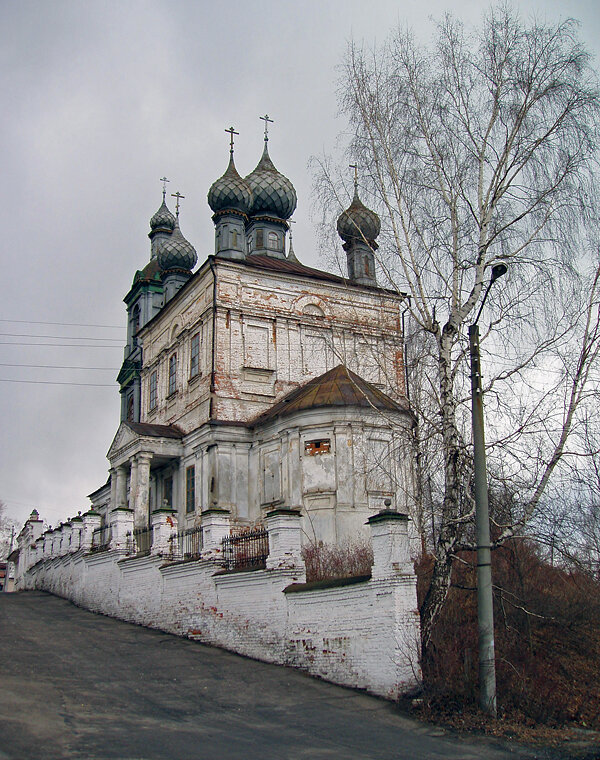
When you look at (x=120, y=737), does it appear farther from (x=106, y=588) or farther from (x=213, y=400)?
(x=213, y=400)

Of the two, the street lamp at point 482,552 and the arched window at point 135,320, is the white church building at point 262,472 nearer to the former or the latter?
the street lamp at point 482,552

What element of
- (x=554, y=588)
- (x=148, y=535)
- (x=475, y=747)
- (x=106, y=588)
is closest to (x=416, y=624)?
(x=475, y=747)

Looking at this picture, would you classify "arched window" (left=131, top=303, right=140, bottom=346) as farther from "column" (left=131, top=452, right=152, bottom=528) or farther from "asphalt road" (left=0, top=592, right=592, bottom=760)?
"asphalt road" (left=0, top=592, right=592, bottom=760)

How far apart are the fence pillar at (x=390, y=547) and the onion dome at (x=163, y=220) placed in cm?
3346

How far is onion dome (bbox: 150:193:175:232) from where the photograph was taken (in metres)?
42.3

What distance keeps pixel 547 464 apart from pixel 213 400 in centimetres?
1399

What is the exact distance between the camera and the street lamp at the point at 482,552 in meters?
9.70

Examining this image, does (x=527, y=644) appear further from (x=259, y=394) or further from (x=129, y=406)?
(x=129, y=406)

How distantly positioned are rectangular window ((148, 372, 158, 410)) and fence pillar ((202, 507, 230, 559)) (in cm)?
1344

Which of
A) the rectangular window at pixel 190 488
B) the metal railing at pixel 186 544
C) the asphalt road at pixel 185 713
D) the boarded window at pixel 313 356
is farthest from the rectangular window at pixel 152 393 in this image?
the asphalt road at pixel 185 713

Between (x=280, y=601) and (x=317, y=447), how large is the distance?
310 inches

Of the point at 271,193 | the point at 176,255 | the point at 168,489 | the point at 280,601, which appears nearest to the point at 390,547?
the point at 280,601

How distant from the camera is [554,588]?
46.1 feet

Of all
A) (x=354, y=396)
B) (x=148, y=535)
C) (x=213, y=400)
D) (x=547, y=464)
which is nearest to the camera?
(x=547, y=464)
